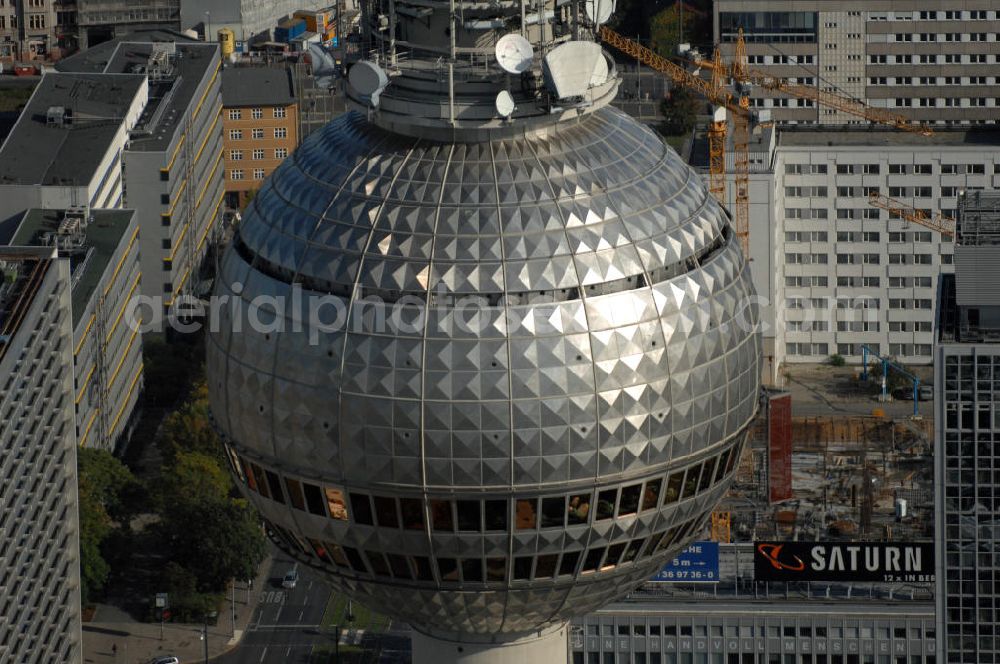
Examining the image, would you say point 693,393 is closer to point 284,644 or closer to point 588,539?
point 588,539

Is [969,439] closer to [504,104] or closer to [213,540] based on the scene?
[504,104]

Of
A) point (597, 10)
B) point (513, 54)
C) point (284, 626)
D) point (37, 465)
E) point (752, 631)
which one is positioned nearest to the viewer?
point (513, 54)

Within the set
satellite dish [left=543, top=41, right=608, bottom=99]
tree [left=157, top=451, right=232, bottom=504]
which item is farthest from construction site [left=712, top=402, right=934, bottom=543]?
satellite dish [left=543, top=41, right=608, bottom=99]

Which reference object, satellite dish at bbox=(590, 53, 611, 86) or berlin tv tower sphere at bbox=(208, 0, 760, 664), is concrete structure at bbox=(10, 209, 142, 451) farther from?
satellite dish at bbox=(590, 53, 611, 86)

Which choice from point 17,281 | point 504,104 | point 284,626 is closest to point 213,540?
point 284,626

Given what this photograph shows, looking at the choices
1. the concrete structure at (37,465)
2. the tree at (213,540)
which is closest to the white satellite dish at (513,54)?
the concrete structure at (37,465)
